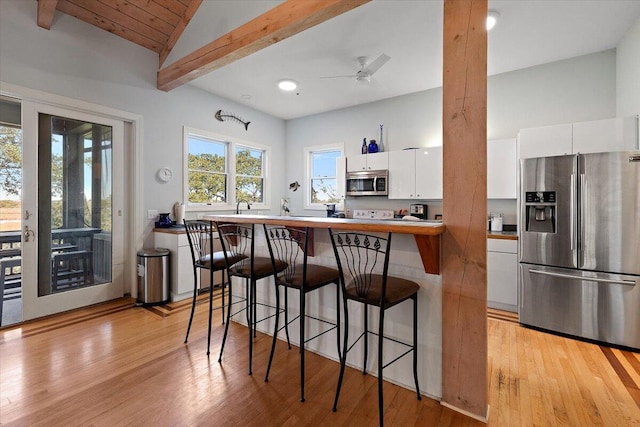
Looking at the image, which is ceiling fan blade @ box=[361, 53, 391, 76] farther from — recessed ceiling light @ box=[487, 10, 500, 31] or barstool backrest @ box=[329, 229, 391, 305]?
barstool backrest @ box=[329, 229, 391, 305]

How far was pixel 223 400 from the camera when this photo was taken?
1.88m

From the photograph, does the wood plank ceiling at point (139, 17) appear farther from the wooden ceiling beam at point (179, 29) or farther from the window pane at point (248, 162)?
the window pane at point (248, 162)

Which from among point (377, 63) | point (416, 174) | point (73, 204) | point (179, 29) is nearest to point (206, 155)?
point (179, 29)

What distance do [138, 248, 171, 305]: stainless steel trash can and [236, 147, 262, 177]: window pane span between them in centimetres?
223

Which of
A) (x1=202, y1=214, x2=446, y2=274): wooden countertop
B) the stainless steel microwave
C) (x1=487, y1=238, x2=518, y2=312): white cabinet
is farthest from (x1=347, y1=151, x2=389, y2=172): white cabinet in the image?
(x1=202, y1=214, x2=446, y2=274): wooden countertop

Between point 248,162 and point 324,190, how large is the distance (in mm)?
1548

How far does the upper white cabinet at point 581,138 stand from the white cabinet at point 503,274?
3.32 feet

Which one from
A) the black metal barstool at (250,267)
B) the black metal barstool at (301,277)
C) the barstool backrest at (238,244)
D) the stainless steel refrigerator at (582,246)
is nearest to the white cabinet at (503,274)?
the stainless steel refrigerator at (582,246)

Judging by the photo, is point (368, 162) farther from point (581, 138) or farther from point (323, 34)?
point (581, 138)

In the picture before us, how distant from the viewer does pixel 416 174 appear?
439cm

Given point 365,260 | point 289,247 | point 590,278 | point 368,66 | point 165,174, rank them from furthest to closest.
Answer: point 165,174, point 368,66, point 590,278, point 289,247, point 365,260

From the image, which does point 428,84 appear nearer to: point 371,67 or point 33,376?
point 371,67

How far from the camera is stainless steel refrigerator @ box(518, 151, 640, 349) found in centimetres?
258

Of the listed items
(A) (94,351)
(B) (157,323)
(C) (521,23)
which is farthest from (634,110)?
(A) (94,351)
